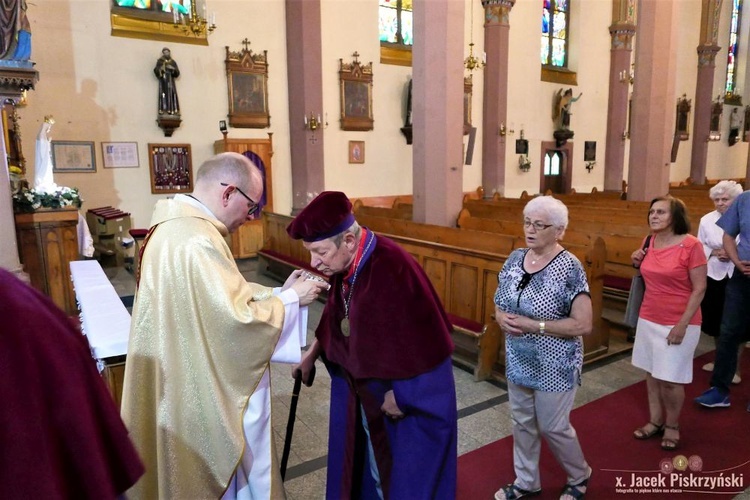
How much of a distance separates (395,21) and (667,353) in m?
12.6

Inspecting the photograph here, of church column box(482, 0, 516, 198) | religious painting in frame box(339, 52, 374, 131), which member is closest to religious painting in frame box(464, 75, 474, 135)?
church column box(482, 0, 516, 198)

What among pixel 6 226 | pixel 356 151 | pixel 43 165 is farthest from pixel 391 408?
pixel 356 151

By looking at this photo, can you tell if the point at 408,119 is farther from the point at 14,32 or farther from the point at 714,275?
the point at 714,275

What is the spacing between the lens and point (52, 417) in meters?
0.94

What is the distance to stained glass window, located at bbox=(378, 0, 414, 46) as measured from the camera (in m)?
13.6

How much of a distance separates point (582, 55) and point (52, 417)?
1928 cm

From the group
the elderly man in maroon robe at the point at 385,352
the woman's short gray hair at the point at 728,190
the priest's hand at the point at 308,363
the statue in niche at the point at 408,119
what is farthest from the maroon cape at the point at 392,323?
the statue in niche at the point at 408,119

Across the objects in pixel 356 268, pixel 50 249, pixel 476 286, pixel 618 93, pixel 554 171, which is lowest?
pixel 476 286

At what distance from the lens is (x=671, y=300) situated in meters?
3.28

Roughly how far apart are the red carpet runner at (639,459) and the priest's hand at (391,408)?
4.04ft

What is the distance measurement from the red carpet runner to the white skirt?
575 mm

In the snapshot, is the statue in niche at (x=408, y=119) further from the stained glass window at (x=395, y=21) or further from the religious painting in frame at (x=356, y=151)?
the religious painting in frame at (x=356, y=151)

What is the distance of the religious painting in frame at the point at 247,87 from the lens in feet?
36.6

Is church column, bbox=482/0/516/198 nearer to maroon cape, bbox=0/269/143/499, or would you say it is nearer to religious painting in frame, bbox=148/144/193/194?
religious painting in frame, bbox=148/144/193/194
